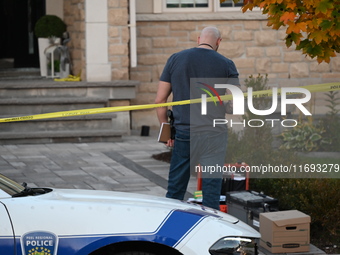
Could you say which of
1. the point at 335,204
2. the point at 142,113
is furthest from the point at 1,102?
the point at 335,204

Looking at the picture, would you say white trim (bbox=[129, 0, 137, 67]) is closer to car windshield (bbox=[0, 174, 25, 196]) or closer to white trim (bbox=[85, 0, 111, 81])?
white trim (bbox=[85, 0, 111, 81])

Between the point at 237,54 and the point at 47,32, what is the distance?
12.7 feet

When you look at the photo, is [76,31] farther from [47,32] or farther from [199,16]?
[199,16]

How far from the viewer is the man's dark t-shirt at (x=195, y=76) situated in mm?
7332

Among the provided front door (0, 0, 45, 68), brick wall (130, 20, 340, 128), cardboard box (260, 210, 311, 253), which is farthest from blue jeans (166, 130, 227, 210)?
front door (0, 0, 45, 68)

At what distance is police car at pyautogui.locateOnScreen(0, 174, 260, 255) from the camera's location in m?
4.71

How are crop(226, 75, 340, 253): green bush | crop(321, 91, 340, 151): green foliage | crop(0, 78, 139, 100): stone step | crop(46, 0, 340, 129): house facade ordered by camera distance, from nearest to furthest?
crop(226, 75, 340, 253): green bush
crop(321, 91, 340, 151): green foliage
crop(0, 78, 139, 100): stone step
crop(46, 0, 340, 129): house facade

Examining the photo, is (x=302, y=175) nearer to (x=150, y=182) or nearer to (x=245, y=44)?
(x=150, y=182)

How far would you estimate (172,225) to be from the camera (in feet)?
16.2

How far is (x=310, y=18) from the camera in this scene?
262 inches

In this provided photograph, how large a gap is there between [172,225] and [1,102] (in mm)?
9375

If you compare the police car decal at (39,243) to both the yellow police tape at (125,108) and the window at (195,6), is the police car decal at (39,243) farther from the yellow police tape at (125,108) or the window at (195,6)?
the window at (195,6)

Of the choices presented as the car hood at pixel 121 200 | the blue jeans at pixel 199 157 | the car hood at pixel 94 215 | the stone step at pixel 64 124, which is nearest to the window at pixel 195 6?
the stone step at pixel 64 124

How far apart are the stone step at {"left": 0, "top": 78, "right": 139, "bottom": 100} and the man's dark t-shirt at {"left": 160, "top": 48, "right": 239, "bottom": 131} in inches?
270
